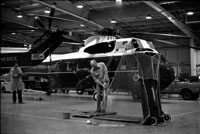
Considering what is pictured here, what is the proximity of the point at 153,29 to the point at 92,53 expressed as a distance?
474 inches

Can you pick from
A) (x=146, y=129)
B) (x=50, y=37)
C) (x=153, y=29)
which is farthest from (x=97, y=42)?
(x=153, y=29)


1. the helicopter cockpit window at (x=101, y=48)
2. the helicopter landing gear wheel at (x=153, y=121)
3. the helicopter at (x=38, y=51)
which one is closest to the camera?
the helicopter landing gear wheel at (x=153, y=121)

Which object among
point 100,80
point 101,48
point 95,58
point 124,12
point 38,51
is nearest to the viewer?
point 100,80

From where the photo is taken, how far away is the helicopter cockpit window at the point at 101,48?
13136 millimetres

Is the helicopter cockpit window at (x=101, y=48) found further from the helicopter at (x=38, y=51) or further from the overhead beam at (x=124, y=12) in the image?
the overhead beam at (x=124, y=12)

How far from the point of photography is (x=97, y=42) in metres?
13.4

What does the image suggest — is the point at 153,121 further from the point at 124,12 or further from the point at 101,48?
the point at 124,12

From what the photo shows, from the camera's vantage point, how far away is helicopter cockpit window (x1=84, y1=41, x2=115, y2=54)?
13.1 m

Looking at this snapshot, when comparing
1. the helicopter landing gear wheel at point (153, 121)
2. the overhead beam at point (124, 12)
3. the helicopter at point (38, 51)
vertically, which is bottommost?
the helicopter landing gear wheel at point (153, 121)

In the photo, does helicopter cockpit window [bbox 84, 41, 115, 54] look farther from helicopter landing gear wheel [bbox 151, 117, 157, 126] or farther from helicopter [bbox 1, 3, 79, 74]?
helicopter landing gear wheel [bbox 151, 117, 157, 126]

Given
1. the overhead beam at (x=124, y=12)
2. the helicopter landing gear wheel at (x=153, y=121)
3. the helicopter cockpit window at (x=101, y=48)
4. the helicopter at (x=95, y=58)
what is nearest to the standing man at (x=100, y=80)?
the helicopter landing gear wheel at (x=153, y=121)

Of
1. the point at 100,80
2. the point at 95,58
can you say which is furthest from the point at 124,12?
the point at 100,80

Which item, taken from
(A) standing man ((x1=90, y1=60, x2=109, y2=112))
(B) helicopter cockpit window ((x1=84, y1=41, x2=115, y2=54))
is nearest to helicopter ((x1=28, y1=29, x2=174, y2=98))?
(B) helicopter cockpit window ((x1=84, y1=41, x2=115, y2=54))

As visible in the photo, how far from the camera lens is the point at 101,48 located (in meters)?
13.5
